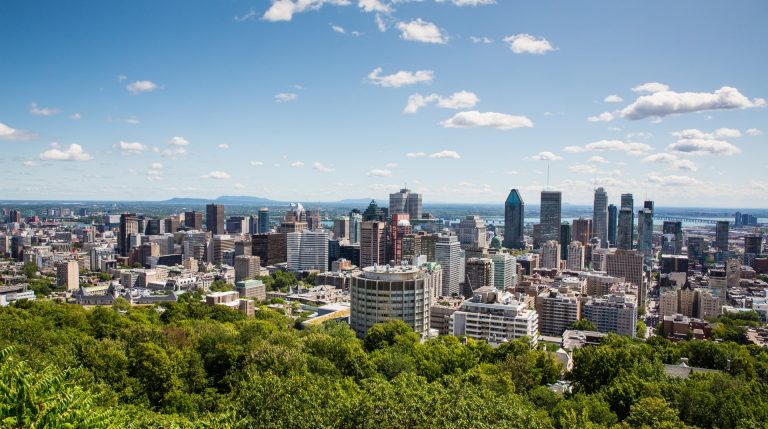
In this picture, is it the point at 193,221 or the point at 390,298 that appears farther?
the point at 193,221

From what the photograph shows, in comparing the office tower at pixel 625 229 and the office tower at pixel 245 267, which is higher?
the office tower at pixel 625 229

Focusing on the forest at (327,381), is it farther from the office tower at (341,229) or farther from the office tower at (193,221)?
the office tower at (193,221)

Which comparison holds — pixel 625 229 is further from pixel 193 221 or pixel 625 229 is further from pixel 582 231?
pixel 193 221

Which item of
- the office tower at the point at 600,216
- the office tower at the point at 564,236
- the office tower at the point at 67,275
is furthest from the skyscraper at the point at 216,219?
the office tower at the point at 600,216

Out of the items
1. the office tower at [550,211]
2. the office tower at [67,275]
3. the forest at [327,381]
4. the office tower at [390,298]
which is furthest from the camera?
the office tower at [550,211]


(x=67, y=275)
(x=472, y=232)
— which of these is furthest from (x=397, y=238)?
(x=67, y=275)

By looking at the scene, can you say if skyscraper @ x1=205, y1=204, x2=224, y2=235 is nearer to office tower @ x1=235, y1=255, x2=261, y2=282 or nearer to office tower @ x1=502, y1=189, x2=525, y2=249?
office tower @ x1=235, y1=255, x2=261, y2=282

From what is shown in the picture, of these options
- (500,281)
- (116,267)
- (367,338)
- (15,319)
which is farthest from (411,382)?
(116,267)
